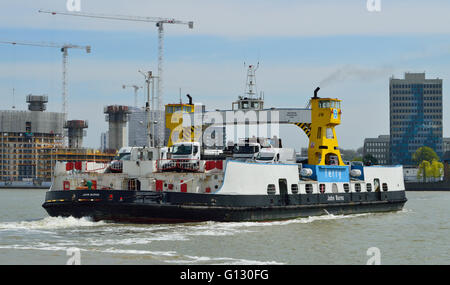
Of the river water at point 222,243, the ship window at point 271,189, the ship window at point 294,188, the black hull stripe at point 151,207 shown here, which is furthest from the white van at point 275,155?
the black hull stripe at point 151,207

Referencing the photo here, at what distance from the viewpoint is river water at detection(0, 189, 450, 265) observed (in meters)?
26.9

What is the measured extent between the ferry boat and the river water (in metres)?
0.70

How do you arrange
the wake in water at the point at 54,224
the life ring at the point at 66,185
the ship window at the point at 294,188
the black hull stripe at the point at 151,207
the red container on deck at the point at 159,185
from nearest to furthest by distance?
1. the wake in water at the point at 54,224
2. the black hull stripe at the point at 151,207
3. the red container on deck at the point at 159,185
4. the life ring at the point at 66,185
5. the ship window at the point at 294,188

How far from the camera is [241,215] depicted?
38.7 m

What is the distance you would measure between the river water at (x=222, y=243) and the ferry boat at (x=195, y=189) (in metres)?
0.70

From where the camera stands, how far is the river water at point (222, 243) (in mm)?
26906

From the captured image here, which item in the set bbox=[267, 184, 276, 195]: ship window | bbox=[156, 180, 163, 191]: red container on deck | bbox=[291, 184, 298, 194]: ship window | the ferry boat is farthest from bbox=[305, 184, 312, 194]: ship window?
bbox=[156, 180, 163, 191]: red container on deck

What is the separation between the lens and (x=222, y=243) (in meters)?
30.9
